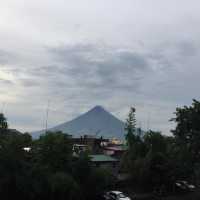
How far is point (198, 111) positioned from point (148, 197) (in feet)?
51.9

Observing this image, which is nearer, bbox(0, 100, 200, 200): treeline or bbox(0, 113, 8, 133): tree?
bbox(0, 100, 200, 200): treeline

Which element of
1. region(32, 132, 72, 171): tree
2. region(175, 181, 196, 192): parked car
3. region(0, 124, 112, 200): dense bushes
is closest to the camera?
region(0, 124, 112, 200): dense bushes

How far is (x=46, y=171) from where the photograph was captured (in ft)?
130

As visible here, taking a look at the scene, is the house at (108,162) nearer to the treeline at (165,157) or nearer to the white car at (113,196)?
the treeline at (165,157)

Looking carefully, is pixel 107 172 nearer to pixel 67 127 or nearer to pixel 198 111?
pixel 198 111

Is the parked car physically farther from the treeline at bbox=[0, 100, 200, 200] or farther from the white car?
the white car

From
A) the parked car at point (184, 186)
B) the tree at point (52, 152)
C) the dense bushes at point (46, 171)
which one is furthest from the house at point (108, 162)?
the tree at point (52, 152)

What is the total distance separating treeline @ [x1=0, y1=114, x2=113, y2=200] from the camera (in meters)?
37.0

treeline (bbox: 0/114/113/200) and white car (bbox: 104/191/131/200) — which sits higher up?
treeline (bbox: 0/114/113/200)

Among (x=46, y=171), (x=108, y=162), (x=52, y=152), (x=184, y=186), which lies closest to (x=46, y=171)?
(x=46, y=171)

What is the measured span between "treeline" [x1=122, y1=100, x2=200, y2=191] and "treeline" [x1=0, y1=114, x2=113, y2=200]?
7.07 m

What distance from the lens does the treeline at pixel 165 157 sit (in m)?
51.2

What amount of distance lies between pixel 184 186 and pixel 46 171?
860 inches

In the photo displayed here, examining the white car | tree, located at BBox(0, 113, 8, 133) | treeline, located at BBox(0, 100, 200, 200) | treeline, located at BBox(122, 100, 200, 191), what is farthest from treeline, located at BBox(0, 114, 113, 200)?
tree, located at BBox(0, 113, 8, 133)
